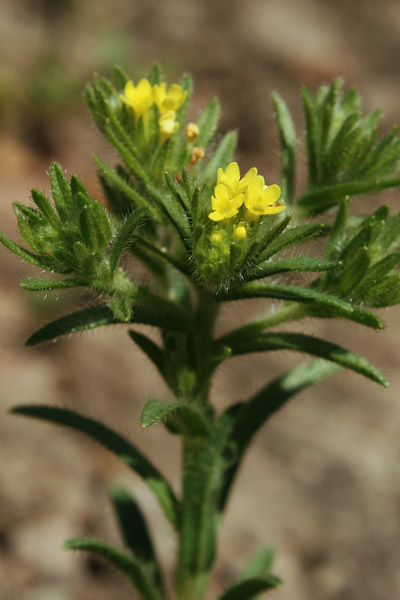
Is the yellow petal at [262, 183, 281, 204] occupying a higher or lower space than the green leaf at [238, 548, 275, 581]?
higher

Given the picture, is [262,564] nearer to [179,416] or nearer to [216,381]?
[179,416]

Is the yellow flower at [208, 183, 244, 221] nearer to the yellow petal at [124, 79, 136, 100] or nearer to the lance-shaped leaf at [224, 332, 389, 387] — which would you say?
the lance-shaped leaf at [224, 332, 389, 387]

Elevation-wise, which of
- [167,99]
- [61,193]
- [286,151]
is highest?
[167,99]

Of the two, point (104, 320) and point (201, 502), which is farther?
point (201, 502)

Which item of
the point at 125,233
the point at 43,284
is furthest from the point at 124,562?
the point at 125,233

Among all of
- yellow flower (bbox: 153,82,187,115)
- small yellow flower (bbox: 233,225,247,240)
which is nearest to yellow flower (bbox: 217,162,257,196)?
small yellow flower (bbox: 233,225,247,240)

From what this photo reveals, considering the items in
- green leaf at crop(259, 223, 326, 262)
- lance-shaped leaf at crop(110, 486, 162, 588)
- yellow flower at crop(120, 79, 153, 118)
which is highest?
yellow flower at crop(120, 79, 153, 118)

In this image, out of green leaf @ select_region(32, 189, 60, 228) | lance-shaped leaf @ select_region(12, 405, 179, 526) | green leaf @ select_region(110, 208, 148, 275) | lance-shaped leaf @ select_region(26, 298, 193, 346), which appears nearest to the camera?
green leaf @ select_region(110, 208, 148, 275)
